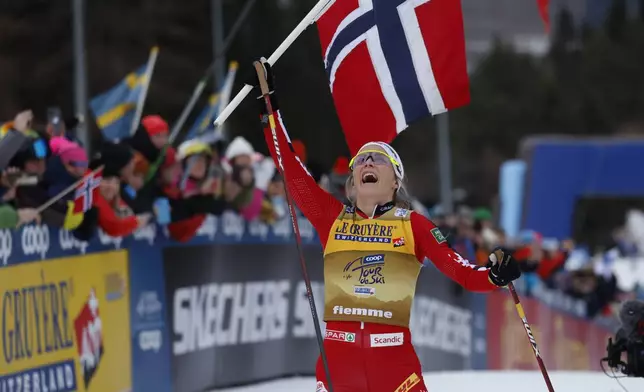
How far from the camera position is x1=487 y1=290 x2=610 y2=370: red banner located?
16031mm

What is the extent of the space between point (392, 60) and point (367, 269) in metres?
2.48

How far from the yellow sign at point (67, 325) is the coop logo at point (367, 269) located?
84.3 inches

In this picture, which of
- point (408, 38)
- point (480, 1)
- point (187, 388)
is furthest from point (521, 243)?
point (480, 1)

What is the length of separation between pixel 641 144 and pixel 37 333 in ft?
79.0

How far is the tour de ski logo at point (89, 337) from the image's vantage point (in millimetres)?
8344

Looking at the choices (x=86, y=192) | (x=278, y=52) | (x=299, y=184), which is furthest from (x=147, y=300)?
(x=278, y=52)

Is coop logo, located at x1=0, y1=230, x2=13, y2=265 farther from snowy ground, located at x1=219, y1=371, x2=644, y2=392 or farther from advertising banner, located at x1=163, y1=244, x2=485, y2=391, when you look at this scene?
advertising banner, located at x1=163, y1=244, x2=485, y2=391

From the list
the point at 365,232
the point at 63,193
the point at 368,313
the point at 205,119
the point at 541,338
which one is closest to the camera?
the point at 368,313

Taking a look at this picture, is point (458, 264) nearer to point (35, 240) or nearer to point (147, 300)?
point (35, 240)

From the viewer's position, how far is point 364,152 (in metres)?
6.30

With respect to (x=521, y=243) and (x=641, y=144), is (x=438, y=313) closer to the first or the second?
(x=521, y=243)

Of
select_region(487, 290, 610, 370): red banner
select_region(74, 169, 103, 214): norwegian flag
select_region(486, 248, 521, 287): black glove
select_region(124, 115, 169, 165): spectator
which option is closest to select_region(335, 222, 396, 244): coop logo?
select_region(486, 248, 521, 287): black glove

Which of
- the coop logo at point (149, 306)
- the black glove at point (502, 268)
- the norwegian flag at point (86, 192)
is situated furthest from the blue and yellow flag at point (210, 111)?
the black glove at point (502, 268)

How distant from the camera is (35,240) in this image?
7734 millimetres
